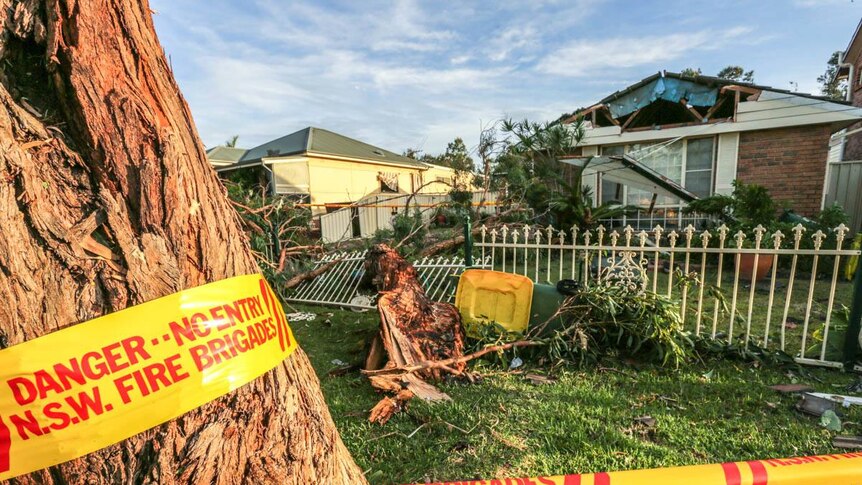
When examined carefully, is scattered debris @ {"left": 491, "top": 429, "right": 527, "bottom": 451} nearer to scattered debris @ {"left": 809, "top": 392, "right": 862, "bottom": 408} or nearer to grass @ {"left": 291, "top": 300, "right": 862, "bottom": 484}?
grass @ {"left": 291, "top": 300, "right": 862, "bottom": 484}

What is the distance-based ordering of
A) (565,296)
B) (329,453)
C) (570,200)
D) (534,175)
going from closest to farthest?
(329,453) → (565,296) → (570,200) → (534,175)

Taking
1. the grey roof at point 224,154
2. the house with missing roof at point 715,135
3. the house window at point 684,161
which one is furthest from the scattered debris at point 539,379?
the grey roof at point 224,154

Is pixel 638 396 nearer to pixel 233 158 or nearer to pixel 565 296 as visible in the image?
pixel 565 296

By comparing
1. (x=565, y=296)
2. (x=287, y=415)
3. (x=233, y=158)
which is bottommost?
(x=565, y=296)

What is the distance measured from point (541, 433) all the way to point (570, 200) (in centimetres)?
680

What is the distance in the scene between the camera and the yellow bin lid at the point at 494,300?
13.2 ft

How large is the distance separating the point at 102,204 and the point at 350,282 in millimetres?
5695

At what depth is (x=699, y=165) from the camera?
984cm

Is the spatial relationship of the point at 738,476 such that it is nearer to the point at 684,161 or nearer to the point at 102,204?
the point at 102,204

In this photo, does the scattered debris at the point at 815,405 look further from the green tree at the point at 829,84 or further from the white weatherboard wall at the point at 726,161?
the green tree at the point at 829,84

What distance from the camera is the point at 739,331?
428 cm

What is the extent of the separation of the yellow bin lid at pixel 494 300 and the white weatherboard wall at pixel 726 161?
8557 millimetres

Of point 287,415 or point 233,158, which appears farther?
point 233,158

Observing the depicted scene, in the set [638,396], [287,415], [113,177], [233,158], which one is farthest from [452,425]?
[233,158]
